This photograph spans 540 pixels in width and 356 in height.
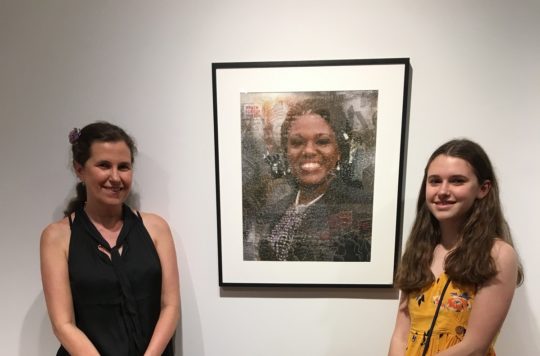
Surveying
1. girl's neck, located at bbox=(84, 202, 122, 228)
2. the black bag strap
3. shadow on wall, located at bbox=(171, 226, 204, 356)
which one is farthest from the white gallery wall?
the black bag strap

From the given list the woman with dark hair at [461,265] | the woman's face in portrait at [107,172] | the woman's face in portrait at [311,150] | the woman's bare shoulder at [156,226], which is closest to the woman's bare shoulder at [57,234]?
the woman's face in portrait at [107,172]

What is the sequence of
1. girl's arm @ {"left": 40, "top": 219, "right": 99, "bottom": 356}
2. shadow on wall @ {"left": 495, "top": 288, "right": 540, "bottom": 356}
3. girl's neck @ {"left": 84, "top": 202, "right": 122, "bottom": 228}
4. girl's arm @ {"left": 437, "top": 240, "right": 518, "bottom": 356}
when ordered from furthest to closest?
shadow on wall @ {"left": 495, "top": 288, "right": 540, "bottom": 356}
girl's neck @ {"left": 84, "top": 202, "right": 122, "bottom": 228}
girl's arm @ {"left": 40, "top": 219, "right": 99, "bottom": 356}
girl's arm @ {"left": 437, "top": 240, "right": 518, "bottom": 356}

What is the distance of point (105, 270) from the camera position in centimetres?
109

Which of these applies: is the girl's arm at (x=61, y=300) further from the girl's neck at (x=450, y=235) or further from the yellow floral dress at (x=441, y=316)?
the girl's neck at (x=450, y=235)

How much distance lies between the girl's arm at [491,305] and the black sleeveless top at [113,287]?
936 mm

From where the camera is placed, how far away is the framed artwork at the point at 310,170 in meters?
1.19

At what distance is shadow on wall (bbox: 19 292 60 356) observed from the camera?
54.7 inches

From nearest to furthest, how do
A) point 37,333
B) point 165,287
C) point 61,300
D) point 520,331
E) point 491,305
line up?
point 491,305 → point 61,300 → point 165,287 → point 520,331 → point 37,333

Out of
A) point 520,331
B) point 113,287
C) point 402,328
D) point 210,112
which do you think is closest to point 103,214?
point 113,287

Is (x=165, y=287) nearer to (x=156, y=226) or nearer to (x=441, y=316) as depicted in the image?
(x=156, y=226)

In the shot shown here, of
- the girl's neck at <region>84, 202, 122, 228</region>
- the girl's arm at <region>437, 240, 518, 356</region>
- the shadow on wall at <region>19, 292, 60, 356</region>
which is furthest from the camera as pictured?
the shadow on wall at <region>19, 292, 60, 356</region>

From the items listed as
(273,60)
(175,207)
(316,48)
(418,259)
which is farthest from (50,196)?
(418,259)

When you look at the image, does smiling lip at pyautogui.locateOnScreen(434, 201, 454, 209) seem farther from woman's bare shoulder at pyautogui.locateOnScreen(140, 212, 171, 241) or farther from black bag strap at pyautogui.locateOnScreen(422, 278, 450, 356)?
woman's bare shoulder at pyautogui.locateOnScreen(140, 212, 171, 241)

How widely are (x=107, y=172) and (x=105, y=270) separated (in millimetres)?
309
